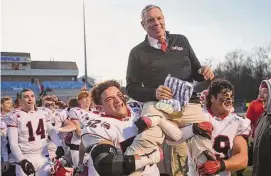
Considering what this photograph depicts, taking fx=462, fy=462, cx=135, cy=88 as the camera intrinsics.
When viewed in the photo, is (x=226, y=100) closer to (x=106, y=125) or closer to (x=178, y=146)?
(x=178, y=146)

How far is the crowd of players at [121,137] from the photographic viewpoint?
3389mm

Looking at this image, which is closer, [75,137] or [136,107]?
[136,107]

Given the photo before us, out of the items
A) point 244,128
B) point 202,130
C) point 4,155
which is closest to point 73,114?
point 4,155

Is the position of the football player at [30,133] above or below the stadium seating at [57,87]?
above

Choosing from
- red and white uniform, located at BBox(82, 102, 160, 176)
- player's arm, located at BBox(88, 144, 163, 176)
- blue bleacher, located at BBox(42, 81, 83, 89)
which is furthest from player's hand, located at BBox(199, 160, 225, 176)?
blue bleacher, located at BBox(42, 81, 83, 89)

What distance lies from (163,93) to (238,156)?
0.92 meters

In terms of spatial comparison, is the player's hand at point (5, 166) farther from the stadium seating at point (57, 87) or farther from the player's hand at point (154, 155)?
the stadium seating at point (57, 87)

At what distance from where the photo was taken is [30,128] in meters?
7.43

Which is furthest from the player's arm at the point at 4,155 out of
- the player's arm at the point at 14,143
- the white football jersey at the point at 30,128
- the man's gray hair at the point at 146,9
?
the man's gray hair at the point at 146,9

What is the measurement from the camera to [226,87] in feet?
14.7

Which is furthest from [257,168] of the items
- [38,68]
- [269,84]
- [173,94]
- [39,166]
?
[38,68]

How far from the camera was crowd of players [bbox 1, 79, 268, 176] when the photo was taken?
11.1ft

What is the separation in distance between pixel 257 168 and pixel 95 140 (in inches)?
48.0

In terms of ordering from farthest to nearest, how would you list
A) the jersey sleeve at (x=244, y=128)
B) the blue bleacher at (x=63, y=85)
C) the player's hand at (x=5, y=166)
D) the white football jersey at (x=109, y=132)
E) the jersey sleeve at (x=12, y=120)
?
the blue bleacher at (x=63, y=85)
the player's hand at (x=5, y=166)
the jersey sleeve at (x=12, y=120)
the jersey sleeve at (x=244, y=128)
the white football jersey at (x=109, y=132)
